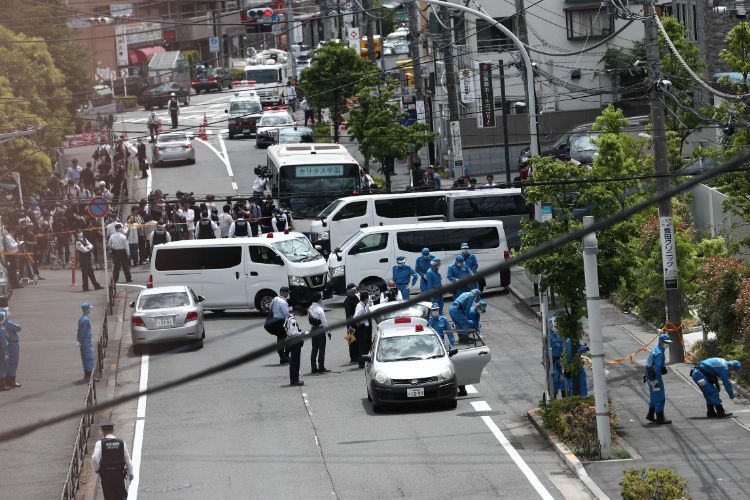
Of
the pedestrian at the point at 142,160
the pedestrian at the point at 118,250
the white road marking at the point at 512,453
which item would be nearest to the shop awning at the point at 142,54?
the pedestrian at the point at 142,160

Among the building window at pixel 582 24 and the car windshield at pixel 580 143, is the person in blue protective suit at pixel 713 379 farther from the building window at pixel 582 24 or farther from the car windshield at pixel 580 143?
the building window at pixel 582 24

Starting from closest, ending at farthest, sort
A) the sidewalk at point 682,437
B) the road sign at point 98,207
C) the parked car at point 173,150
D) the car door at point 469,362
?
the sidewalk at point 682,437 → the car door at point 469,362 → the road sign at point 98,207 → the parked car at point 173,150

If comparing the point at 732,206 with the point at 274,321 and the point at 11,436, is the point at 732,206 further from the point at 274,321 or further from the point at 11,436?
the point at 11,436

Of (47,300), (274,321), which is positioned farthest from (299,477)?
(47,300)

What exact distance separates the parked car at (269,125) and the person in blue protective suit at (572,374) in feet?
132

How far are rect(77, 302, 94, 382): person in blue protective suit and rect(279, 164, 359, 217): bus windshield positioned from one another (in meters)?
17.0

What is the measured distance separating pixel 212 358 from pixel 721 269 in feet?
34.8

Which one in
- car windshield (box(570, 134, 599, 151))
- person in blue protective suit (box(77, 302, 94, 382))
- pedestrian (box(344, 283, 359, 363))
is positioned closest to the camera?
person in blue protective suit (box(77, 302, 94, 382))

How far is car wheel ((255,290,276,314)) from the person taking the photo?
101 ft

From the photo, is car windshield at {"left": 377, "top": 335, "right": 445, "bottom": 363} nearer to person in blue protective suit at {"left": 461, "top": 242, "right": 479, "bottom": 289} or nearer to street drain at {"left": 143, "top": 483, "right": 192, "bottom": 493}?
street drain at {"left": 143, "top": 483, "right": 192, "bottom": 493}

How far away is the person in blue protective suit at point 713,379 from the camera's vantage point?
1900 centimetres

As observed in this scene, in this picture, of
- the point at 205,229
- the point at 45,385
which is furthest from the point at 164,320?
the point at 205,229

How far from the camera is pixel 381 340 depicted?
852 inches

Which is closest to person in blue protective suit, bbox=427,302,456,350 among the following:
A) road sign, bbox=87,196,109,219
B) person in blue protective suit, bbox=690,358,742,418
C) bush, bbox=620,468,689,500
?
person in blue protective suit, bbox=690,358,742,418
